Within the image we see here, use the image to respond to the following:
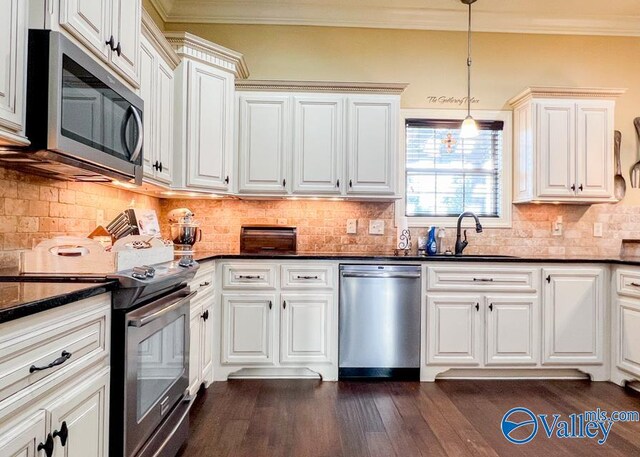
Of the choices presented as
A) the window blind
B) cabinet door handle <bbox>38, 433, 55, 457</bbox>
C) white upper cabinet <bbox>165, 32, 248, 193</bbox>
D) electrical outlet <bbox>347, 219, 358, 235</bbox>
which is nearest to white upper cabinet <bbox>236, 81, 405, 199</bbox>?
white upper cabinet <bbox>165, 32, 248, 193</bbox>

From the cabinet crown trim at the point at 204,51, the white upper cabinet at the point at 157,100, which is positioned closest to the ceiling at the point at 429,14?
the cabinet crown trim at the point at 204,51

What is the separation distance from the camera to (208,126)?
2998 mm

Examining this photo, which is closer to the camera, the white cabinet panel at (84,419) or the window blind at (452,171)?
the white cabinet panel at (84,419)

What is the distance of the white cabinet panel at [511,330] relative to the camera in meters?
2.92

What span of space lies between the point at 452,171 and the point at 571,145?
951mm

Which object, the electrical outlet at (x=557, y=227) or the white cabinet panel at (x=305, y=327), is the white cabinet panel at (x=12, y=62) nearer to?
the white cabinet panel at (x=305, y=327)

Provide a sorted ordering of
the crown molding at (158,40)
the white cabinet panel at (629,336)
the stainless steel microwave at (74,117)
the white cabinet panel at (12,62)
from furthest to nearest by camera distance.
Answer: the white cabinet panel at (629,336), the crown molding at (158,40), the stainless steel microwave at (74,117), the white cabinet panel at (12,62)

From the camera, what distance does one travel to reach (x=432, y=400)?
257cm

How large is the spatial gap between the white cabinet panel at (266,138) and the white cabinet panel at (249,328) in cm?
91

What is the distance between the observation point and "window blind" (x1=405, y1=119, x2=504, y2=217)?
3.65 m

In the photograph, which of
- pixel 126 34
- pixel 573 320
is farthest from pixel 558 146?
pixel 126 34

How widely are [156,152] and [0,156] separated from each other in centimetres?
110

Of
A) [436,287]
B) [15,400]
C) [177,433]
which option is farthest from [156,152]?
[436,287]

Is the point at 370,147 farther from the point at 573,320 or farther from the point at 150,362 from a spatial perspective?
the point at 150,362
